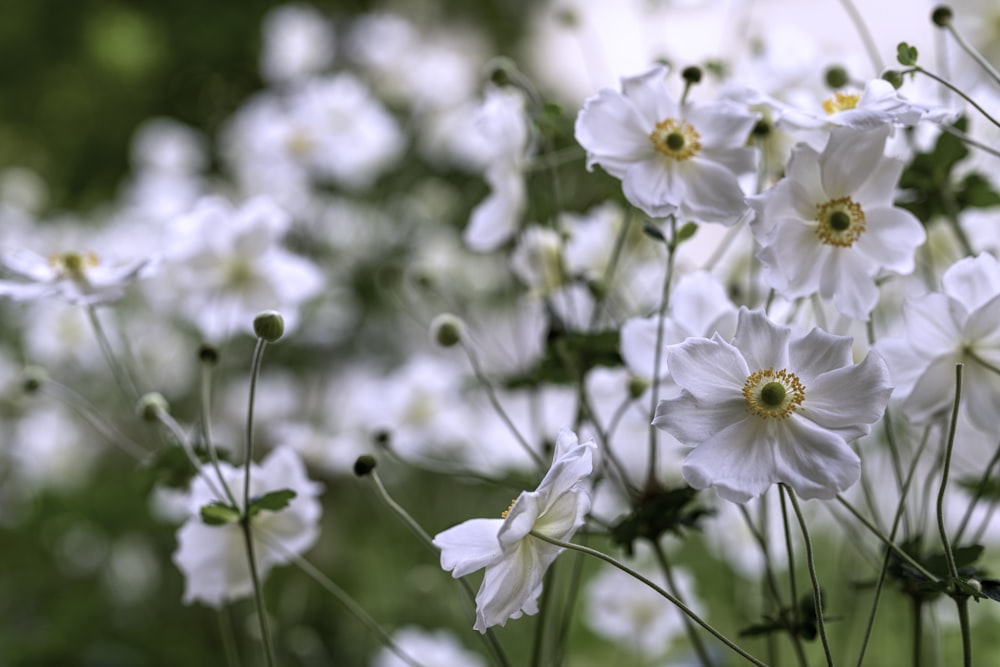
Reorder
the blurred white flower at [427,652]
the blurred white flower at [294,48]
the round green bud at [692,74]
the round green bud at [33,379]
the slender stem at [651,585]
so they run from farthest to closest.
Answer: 1. the blurred white flower at [294,48]
2. the blurred white flower at [427,652]
3. the round green bud at [33,379]
4. the round green bud at [692,74]
5. the slender stem at [651,585]

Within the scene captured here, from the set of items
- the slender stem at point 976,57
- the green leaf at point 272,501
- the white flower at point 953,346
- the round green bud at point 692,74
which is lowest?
the green leaf at point 272,501

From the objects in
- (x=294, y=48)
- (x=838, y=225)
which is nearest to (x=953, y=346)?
(x=838, y=225)

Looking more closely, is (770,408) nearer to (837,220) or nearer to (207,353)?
(837,220)

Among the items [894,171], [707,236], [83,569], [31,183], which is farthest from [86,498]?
[894,171]

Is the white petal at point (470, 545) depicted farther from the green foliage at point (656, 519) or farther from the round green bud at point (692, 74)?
the round green bud at point (692, 74)

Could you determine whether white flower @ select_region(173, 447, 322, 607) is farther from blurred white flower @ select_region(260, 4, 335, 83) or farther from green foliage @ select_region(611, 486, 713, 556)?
blurred white flower @ select_region(260, 4, 335, 83)

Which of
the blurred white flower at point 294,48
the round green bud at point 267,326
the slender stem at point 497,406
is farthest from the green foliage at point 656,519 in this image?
the blurred white flower at point 294,48

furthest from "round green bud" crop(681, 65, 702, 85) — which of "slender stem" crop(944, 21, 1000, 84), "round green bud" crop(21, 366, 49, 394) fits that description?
"round green bud" crop(21, 366, 49, 394)
